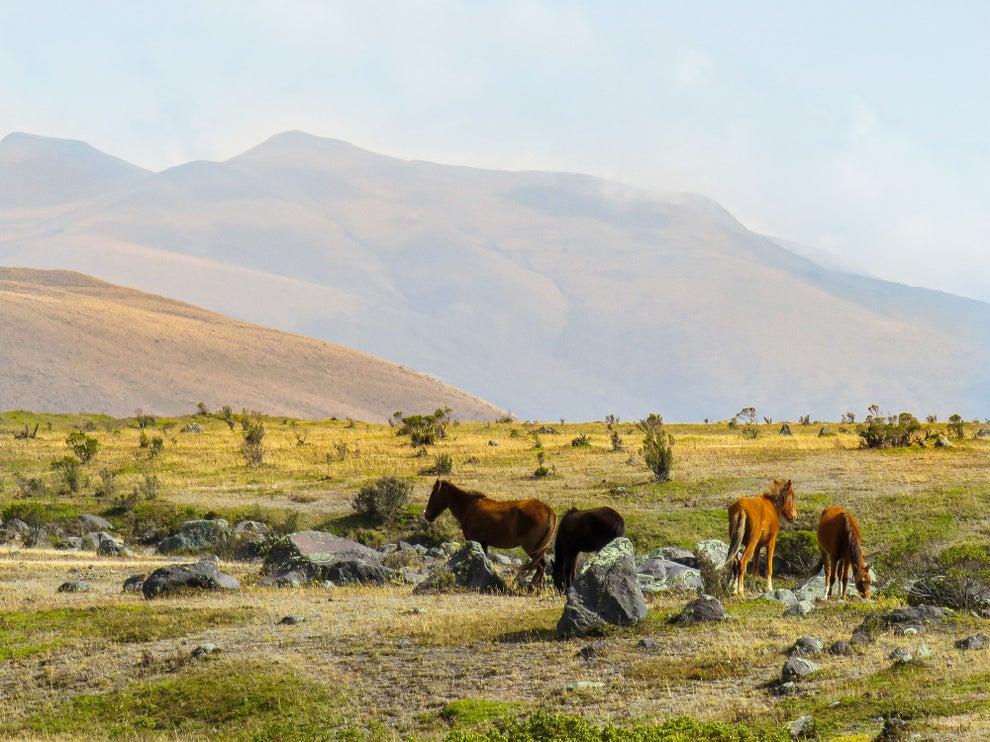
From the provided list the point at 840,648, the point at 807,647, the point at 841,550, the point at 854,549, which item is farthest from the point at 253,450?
the point at 840,648

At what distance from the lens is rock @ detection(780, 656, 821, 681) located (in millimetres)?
13163

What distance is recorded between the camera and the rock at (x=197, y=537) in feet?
106

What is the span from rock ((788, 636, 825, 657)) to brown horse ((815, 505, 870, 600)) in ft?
15.4

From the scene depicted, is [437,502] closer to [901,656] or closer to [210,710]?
[210,710]

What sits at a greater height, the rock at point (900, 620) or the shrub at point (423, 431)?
the shrub at point (423, 431)

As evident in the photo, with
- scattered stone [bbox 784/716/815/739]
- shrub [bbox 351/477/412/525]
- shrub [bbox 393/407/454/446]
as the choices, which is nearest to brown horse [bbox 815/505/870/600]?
scattered stone [bbox 784/716/815/739]

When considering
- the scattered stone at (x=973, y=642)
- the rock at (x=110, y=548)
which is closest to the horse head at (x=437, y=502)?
the rock at (x=110, y=548)

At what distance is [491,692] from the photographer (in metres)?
14.0

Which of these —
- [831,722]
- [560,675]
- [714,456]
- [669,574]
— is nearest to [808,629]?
[560,675]

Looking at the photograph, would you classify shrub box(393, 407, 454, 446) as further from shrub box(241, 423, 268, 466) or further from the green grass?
the green grass

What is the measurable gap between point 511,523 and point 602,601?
18.4ft

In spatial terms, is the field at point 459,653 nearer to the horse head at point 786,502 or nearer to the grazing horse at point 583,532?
the grazing horse at point 583,532

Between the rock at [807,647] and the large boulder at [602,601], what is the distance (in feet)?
10.8

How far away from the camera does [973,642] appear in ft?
46.0
